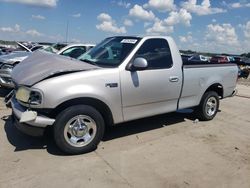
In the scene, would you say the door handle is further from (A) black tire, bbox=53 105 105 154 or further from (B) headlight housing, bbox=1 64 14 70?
(B) headlight housing, bbox=1 64 14 70

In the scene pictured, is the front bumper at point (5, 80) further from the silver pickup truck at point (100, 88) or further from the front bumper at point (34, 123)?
the front bumper at point (34, 123)

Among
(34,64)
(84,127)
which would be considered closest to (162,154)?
(84,127)

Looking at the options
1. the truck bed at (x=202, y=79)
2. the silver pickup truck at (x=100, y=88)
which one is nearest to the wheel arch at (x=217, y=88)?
the truck bed at (x=202, y=79)

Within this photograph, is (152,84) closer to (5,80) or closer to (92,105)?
(92,105)

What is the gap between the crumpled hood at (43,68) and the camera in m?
4.28

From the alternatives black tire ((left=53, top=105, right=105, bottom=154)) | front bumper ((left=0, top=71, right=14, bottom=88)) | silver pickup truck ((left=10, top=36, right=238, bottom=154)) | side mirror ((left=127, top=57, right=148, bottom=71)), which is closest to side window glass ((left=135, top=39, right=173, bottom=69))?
silver pickup truck ((left=10, top=36, right=238, bottom=154))

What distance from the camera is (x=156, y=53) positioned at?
5.42 metres

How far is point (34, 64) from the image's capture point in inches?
194

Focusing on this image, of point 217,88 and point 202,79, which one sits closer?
point 202,79

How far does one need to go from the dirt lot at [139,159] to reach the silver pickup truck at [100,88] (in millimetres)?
401

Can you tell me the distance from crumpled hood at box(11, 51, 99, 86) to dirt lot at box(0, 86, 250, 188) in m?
1.13

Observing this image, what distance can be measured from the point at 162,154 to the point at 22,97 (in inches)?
93.0

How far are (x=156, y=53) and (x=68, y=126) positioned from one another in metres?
2.21

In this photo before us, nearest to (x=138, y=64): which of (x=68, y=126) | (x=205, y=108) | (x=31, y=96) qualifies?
(x=68, y=126)
